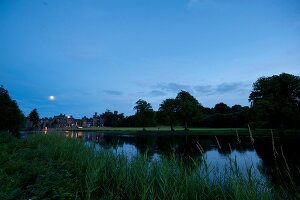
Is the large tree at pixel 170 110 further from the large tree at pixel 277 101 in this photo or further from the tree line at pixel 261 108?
the large tree at pixel 277 101

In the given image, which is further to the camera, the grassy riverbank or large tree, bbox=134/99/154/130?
large tree, bbox=134/99/154/130

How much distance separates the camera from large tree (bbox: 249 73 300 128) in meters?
53.0

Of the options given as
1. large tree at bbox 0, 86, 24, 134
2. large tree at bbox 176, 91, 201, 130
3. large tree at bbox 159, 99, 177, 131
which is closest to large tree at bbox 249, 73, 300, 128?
large tree at bbox 176, 91, 201, 130

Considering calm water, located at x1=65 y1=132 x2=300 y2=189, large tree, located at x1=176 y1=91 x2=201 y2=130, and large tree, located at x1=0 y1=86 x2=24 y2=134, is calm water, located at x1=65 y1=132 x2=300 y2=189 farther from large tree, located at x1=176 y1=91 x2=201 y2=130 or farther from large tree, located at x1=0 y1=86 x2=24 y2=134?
large tree, located at x1=176 y1=91 x2=201 y2=130

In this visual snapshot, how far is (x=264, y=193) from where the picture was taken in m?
5.45

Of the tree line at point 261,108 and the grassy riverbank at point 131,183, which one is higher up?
the tree line at point 261,108

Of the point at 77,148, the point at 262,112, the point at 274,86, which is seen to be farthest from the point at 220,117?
the point at 77,148

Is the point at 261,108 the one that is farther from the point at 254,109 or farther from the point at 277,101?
the point at 277,101

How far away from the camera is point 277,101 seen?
55.8 m

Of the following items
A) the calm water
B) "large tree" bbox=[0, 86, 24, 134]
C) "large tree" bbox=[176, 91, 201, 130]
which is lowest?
the calm water

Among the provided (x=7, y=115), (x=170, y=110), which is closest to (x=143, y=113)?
(x=170, y=110)

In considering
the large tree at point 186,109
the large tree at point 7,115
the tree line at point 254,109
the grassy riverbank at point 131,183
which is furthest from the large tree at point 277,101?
the grassy riverbank at point 131,183

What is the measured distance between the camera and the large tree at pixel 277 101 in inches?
2087

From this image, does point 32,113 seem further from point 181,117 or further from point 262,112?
point 262,112
